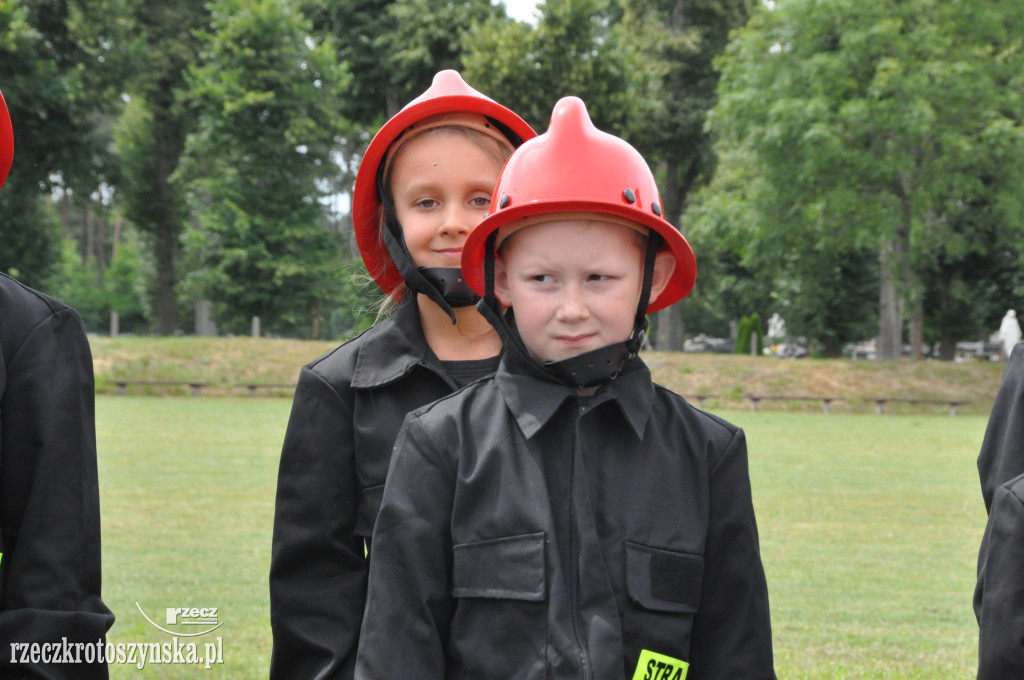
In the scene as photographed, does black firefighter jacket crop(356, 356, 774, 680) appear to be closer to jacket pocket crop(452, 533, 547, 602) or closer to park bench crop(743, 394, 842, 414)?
jacket pocket crop(452, 533, 547, 602)

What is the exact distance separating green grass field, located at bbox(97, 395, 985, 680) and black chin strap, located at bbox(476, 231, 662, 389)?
4.47 m

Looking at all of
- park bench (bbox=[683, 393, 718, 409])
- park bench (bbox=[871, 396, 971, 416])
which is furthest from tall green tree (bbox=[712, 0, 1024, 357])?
park bench (bbox=[683, 393, 718, 409])

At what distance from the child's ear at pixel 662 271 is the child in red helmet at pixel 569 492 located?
0.25 feet

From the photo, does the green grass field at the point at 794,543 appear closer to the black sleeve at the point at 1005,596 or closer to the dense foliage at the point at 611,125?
the black sleeve at the point at 1005,596

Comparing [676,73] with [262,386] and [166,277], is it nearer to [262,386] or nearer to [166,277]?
[262,386]

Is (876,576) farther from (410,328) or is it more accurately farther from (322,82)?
(322,82)

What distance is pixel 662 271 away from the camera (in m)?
2.64

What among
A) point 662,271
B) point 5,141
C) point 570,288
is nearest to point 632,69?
point 662,271

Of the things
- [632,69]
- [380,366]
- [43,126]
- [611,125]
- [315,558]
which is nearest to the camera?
[315,558]

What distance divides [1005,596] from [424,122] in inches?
69.6

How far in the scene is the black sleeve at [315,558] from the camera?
106 inches

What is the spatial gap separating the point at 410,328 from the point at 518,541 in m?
0.91

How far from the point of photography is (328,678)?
262 centimetres

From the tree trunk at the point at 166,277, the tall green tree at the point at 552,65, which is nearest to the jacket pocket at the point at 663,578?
the tall green tree at the point at 552,65
